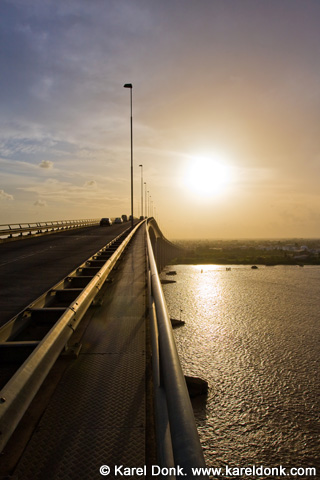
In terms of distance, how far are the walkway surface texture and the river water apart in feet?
60.0

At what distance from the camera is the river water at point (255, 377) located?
2094cm

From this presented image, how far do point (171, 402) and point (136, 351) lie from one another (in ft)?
9.24

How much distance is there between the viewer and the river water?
20.9m

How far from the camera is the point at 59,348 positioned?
13.1 feet

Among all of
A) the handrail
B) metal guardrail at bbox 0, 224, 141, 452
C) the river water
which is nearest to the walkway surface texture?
A: metal guardrail at bbox 0, 224, 141, 452

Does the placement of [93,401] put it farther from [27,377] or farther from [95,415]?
[27,377]

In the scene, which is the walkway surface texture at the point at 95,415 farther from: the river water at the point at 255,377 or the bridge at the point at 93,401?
A: the river water at the point at 255,377

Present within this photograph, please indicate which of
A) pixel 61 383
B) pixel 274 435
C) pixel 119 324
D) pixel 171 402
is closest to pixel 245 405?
pixel 274 435

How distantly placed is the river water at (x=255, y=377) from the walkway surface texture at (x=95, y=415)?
18295 millimetres

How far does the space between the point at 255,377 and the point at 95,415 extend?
96.8ft

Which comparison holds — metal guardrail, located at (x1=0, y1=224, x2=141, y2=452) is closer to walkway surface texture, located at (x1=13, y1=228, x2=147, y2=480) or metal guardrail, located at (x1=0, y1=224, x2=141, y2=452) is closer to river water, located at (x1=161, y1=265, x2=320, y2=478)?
walkway surface texture, located at (x1=13, y1=228, x2=147, y2=480)

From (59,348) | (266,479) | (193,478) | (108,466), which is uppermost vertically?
(193,478)

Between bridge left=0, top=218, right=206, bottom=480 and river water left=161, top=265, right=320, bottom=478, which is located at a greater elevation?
bridge left=0, top=218, right=206, bottom=480

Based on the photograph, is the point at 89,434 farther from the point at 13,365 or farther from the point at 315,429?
the point at 315,429
